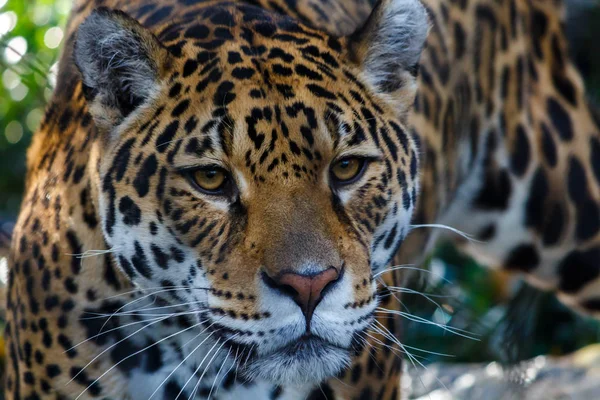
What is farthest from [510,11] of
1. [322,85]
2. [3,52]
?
[3,52]

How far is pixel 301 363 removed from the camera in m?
3.99

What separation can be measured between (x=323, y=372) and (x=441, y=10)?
255 cm

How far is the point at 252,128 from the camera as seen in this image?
12.8 ft

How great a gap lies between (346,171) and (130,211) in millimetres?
824

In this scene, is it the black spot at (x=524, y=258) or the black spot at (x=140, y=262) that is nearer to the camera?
the black spot at (x=140, y=262)

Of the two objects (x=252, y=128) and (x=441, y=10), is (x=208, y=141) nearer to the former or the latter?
(x=252, y=128)

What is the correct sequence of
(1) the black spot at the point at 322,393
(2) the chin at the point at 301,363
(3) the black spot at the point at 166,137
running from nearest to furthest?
(2) the chin at the point at 301,363 → (3) the black spot at the point at 166,137 → (1) the black spot at the point at 322,393

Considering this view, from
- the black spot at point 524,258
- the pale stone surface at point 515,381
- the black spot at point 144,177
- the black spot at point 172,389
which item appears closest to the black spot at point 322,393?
the black spot at point 172,389

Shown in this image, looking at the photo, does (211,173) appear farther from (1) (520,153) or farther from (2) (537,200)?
(2) (537,200)

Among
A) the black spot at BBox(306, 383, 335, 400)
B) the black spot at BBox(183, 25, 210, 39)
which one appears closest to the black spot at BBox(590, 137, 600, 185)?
the black spot at BBox(306, 383, 335, 400)

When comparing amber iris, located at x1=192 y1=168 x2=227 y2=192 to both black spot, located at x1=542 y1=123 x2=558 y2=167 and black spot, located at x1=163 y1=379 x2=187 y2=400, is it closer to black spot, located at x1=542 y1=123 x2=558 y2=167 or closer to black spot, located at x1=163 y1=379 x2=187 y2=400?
black spot, located at x1=163 y1=379 x2=187 y2=400

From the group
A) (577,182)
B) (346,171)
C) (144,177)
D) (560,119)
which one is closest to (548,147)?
(560,119)

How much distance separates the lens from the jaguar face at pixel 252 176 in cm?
380

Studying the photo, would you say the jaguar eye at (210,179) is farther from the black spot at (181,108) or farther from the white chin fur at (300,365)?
the white chin fur at (300,365)
